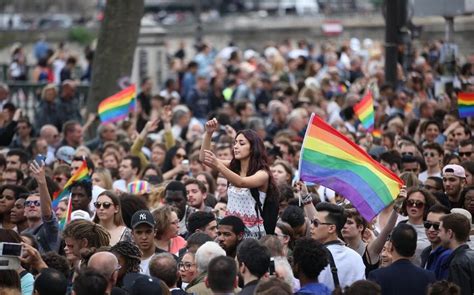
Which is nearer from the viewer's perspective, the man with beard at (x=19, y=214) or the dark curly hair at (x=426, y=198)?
the dark curly hair at (x=426, y=198)

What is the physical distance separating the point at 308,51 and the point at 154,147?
2317cm

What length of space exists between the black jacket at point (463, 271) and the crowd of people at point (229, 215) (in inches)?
0.4

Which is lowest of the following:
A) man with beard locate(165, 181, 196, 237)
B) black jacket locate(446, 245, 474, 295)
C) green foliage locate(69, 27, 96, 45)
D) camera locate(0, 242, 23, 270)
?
green foliage locate(69, 27, 96, 45)

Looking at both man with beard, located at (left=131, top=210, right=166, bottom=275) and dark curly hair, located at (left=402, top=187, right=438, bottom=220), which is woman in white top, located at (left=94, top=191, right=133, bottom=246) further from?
dark curly hair, located at (left=402, top=187, right=438, bottom=220)

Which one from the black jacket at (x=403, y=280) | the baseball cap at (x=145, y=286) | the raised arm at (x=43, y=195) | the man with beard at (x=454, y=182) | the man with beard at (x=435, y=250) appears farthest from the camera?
the man with beard at (x=454, y=182)

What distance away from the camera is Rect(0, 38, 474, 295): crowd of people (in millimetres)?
9648

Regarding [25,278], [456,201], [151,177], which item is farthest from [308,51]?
[25,278]

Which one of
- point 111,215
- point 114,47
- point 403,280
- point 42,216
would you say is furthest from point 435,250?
point 114,47

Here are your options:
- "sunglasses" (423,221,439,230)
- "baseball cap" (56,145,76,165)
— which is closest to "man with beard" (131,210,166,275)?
"sunglasses" (423,221,439,230)

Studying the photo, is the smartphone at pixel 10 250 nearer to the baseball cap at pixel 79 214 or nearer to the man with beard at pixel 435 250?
the baseball cap at pixel 79 214

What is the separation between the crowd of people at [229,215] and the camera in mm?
9648

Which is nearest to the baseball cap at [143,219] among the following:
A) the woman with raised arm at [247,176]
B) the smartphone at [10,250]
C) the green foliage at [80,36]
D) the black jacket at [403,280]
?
the woman with raised arm at [247,176]

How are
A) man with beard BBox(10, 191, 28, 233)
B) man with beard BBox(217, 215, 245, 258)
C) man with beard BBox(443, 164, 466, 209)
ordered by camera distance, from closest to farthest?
man with beard BBox(217, 215, 245, 258)
man with beard BBox(443, 164, 466, 209)
man with beard BBox(10, 191, 28, 233)

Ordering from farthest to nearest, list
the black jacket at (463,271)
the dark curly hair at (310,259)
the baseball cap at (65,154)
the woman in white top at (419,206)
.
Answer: the baseball cap at (65,154) < the woman in white top at (419,206) < the black jacket at (463,271) < the dark curly hair at (310,259)
